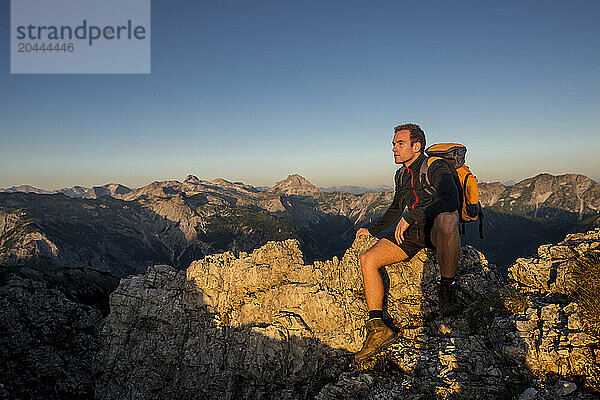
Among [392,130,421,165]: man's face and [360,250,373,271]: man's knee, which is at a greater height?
[392,130,421,165]: man's face

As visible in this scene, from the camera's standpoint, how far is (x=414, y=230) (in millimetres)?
8344

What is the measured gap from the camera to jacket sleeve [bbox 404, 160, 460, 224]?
753cm

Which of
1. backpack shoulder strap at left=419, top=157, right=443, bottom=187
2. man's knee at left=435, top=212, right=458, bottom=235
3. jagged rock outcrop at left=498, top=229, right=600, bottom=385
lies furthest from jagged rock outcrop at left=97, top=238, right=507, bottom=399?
backpack shoulder strap at left=419, top=157, right=443, bottom=187

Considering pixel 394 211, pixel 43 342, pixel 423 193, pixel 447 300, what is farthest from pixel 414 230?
pixel 43 342

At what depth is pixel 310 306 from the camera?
1040 cm

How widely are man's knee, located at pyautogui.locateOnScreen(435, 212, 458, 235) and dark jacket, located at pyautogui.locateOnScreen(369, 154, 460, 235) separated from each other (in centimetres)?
13

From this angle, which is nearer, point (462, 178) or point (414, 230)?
point (462, 178)

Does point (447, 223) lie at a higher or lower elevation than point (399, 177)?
lower

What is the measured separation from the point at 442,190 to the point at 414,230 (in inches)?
54.6

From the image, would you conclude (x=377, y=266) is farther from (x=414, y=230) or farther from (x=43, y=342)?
(x=43, y=342)

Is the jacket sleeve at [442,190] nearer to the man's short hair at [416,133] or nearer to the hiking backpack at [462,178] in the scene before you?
the hiking backpack at [462,178]

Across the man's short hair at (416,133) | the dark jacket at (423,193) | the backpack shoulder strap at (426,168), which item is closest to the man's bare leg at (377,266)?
the dark jacket at (423,193)

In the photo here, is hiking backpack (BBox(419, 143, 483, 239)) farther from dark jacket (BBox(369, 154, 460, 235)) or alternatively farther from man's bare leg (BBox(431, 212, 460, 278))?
man's bare leg (BBox(431, 212, 460, 278))

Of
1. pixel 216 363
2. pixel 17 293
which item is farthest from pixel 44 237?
pixel 216 363
